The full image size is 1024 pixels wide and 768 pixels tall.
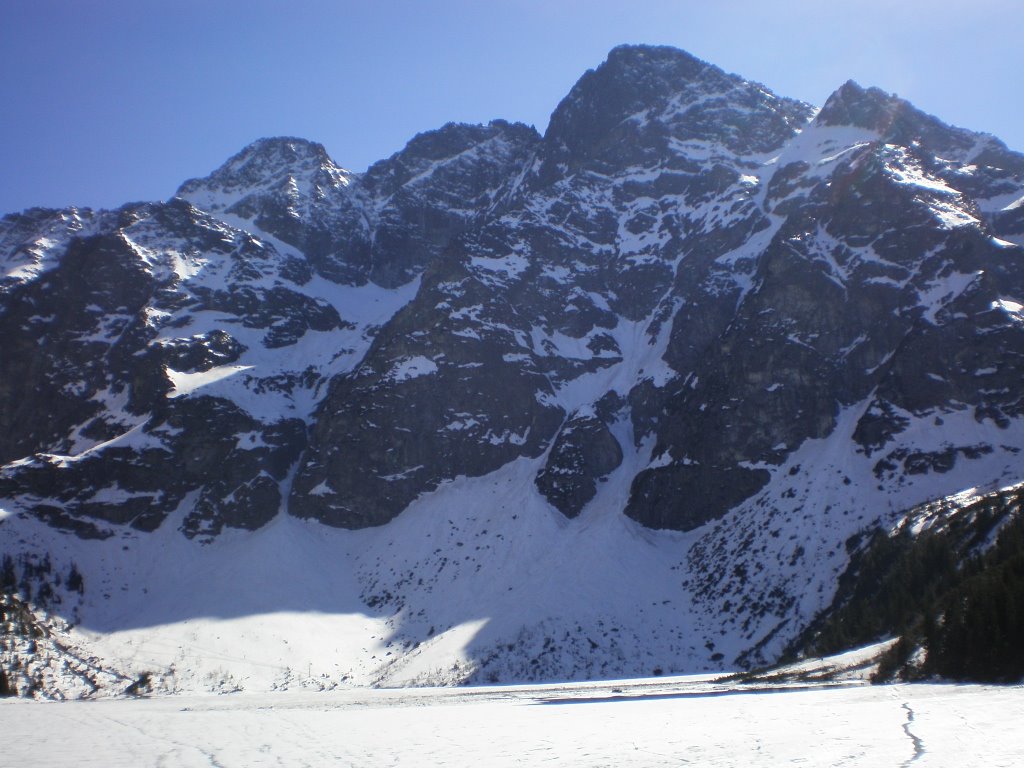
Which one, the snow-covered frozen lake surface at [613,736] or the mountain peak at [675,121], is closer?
the snow-covered frozen lake surface at [613,736]

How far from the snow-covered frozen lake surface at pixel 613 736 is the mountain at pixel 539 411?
4442cm

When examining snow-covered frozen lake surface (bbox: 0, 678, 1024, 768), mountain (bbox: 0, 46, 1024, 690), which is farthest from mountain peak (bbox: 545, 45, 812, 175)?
snow-covered frozen lake surface (bbox: 0, 678, 1024, 768)

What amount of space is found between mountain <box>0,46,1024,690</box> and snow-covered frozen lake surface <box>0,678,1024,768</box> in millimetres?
44421

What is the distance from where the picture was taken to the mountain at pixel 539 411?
273ft

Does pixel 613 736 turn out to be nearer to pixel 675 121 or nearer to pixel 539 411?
pixel 539 411

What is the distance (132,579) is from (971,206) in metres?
130

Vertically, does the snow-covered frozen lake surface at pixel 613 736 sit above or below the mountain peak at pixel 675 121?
below

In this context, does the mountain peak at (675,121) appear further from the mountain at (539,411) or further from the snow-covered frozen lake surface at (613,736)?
the snow-covered frozen lake surface at (613,736)

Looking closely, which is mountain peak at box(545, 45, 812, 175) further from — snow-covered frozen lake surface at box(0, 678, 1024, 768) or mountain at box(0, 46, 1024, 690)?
snow-covered frozen lake surface at box(0, 678, 1024, 768)

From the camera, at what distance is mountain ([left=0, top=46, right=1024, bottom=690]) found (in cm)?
8306

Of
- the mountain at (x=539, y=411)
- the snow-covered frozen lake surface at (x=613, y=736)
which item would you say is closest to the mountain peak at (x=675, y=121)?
the mountain at (x=539, y=411)

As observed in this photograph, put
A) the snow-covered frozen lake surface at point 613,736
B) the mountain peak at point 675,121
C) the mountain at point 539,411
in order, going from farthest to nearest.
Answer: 1. the mountain peak at point 675,121
2. the mountain at point 539,411
3. the snow-covered frozen lake surface at point 613,736

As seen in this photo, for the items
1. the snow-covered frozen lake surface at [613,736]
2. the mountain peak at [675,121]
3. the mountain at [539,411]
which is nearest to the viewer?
the snow-covered frozen lake surface at [613,736]

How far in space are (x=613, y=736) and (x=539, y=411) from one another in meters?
107
